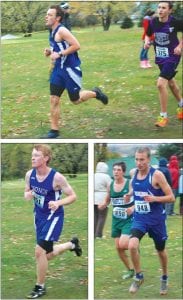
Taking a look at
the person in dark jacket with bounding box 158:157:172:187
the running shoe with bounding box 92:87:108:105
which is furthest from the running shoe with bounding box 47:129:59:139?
the person in dark jacket with bounding box 158:157:172:187

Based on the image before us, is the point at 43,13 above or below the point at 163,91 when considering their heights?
above


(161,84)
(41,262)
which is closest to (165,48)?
(161,84)

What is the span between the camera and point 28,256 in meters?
4.03

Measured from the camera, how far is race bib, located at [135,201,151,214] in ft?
12.8

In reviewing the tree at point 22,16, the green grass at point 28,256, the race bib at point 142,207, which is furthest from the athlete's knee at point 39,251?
the tree at point 22,16

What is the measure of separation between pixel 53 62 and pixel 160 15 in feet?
2.79

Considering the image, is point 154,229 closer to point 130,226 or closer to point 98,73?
point 130,226

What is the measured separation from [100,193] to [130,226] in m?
0.32

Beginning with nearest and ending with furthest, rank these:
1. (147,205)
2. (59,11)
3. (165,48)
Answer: (147,205), (59,11), (165,48)

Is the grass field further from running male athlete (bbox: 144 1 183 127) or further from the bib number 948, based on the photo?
the bib number 948

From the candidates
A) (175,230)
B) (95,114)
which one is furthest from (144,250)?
(95,114)

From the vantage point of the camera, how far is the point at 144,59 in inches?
164

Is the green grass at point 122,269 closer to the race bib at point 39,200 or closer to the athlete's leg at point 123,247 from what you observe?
the athlete's leg at point 123,247

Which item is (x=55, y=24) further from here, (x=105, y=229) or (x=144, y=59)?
(x=105, y=229)
